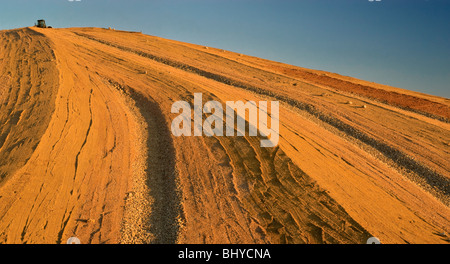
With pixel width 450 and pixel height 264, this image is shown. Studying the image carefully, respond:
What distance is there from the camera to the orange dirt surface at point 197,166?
9.17 metres

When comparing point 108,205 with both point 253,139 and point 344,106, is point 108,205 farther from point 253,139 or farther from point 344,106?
point 344,106

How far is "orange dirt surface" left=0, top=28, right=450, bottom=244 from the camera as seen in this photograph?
9172mm

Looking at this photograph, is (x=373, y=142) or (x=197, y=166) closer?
(x=197, y=166)

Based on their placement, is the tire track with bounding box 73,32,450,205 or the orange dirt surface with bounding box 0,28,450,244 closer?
the orange dirt surface with bounding box 0,28,450,244

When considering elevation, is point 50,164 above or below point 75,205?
above

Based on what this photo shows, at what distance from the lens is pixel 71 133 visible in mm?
13758

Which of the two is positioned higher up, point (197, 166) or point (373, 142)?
point (373, 142)

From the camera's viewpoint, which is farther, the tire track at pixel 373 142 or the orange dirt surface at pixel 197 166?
the tire track at pixel 373 142

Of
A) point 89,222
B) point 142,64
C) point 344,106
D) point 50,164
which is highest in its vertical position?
point 142,64

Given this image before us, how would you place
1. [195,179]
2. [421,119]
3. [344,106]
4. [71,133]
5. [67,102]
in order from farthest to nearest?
[344,106] → [421,119] → [67,102] → [71,133] → [195,179]

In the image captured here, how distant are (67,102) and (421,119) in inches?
778

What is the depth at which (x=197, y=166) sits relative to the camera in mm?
12125
